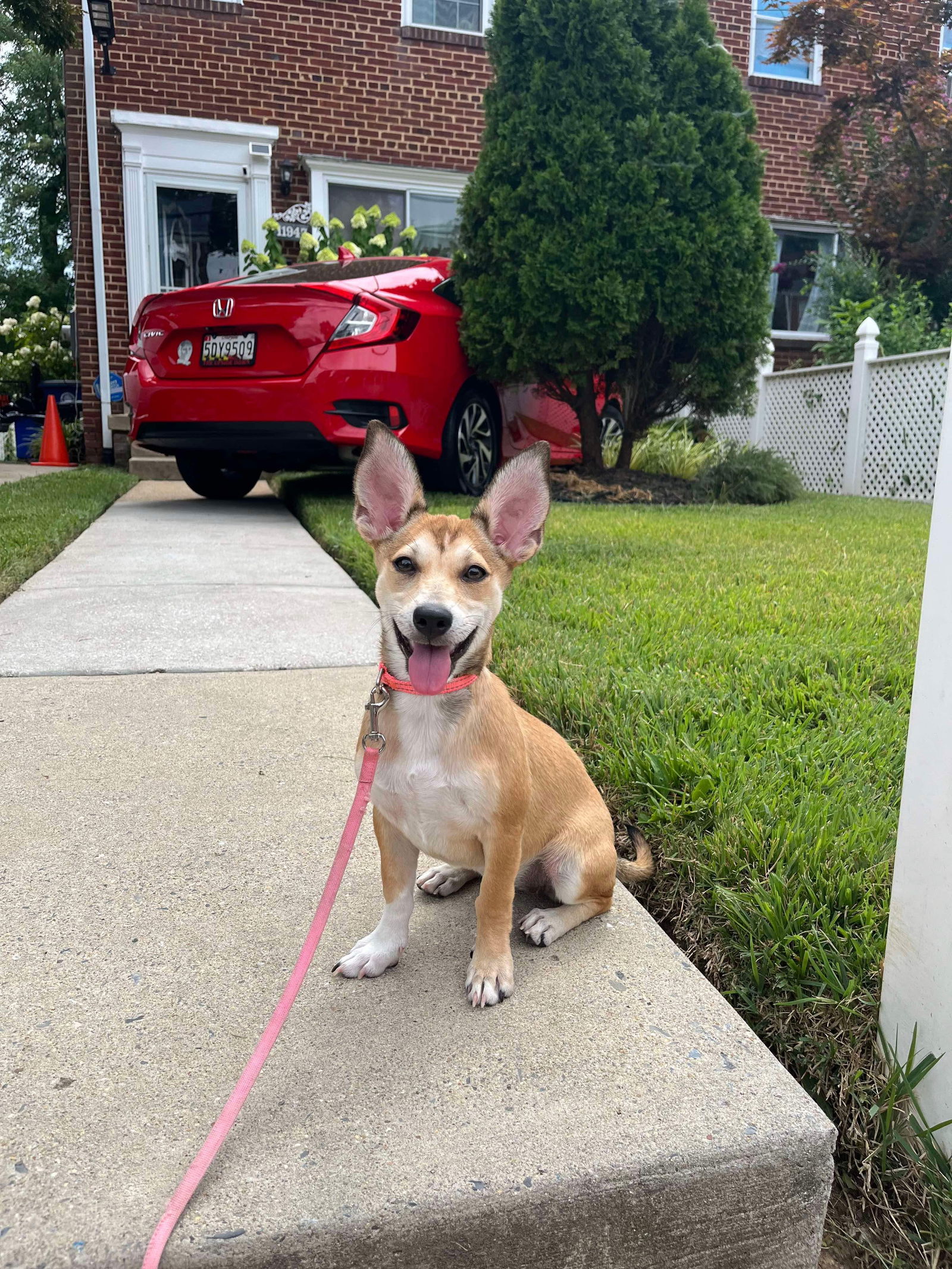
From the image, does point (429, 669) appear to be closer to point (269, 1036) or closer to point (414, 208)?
point (269, 1036)

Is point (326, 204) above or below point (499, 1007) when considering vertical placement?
above

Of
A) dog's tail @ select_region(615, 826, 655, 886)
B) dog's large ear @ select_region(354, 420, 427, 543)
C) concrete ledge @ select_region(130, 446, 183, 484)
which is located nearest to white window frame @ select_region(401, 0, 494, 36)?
concrete ledge @ select_region(130, 446, 183, 484)

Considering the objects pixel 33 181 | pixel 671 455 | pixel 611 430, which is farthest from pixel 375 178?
pixel 33 181

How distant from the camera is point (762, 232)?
8.06 metres

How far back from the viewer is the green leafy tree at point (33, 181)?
26.1 meters

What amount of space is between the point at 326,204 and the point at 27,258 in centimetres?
2208

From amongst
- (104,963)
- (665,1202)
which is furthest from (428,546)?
(665,1202)

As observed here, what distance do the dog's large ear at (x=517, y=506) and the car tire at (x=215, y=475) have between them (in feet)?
22.3

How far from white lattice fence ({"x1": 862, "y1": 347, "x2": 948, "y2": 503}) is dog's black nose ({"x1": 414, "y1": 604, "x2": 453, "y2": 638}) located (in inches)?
378

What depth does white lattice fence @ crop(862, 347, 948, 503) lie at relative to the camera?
32.9 feet

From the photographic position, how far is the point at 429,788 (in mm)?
1761

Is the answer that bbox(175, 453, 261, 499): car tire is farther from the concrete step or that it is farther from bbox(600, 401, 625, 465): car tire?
bbox(600, 401, 625, 465): car tire

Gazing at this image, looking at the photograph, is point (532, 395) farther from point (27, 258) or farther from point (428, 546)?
point (27, 258)

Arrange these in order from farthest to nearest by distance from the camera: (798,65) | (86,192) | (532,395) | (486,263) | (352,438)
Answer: (798,65) → (86,192) → (532,395) → (486,263) → (352,438)
